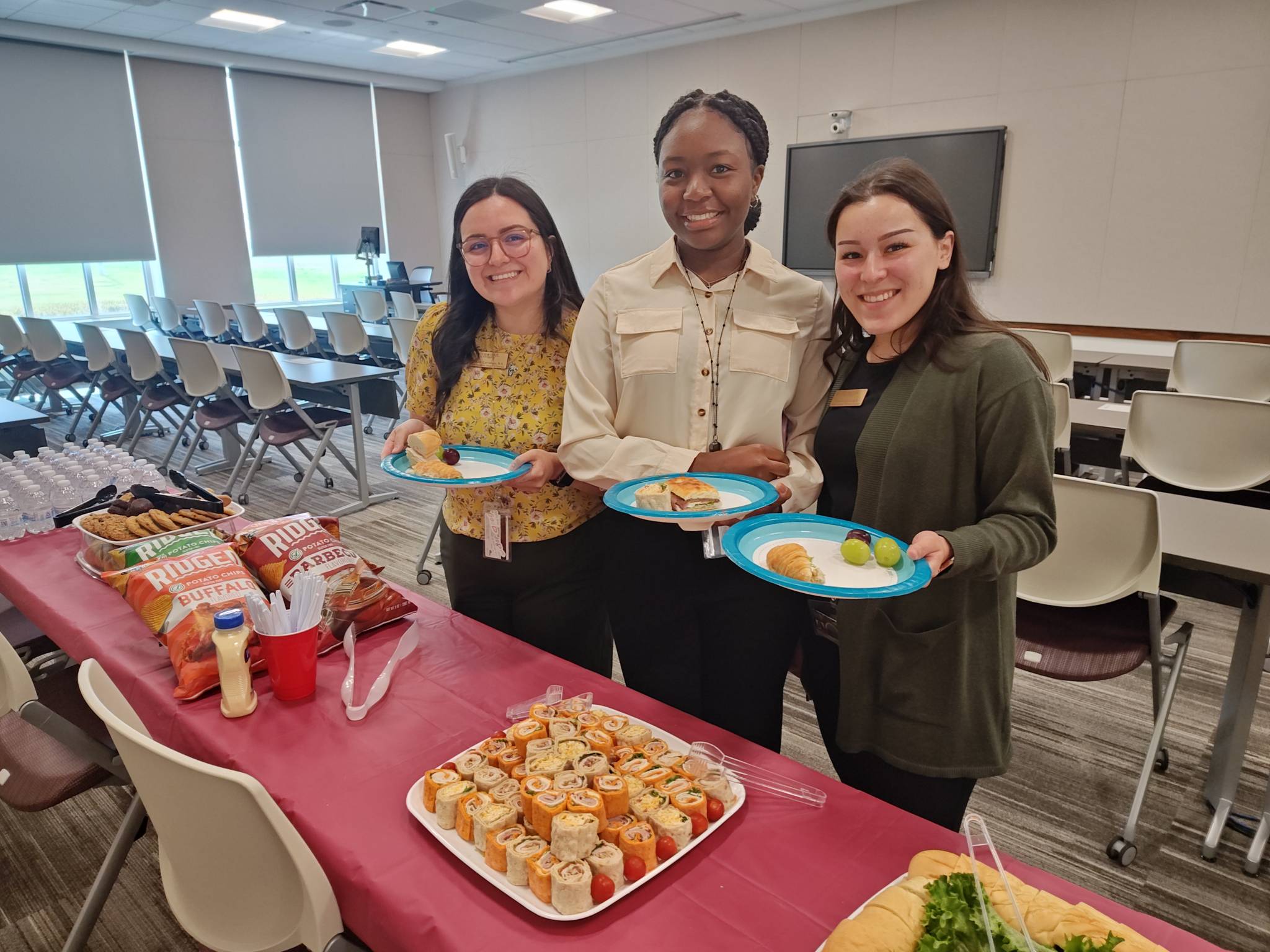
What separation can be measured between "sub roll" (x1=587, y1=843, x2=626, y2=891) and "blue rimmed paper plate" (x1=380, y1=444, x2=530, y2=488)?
74 centimetres

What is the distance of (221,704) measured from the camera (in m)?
1.42

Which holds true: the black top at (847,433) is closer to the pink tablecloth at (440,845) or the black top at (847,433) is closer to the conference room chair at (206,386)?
the pink tablecloth at (440,845)

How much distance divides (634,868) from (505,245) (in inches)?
49.3

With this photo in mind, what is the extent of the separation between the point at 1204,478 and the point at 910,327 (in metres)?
2.72

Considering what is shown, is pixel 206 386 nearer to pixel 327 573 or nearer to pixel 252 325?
pixel 252 325

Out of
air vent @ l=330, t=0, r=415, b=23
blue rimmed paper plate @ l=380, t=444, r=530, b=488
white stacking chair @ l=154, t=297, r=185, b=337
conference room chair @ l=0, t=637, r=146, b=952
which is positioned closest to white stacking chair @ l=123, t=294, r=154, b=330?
white stacking chair @ l=154, t=297, r=185, b=337

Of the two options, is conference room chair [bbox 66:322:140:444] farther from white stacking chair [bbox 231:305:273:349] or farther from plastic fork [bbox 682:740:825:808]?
plastic fork [bbox 682:740:825:808]

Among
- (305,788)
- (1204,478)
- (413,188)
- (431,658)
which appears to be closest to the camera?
(305,788)

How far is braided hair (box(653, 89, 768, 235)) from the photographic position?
1453 millimetres

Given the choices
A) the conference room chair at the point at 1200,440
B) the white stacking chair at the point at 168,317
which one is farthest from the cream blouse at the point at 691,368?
the white stacking chair at the point at 168,317

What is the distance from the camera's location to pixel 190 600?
1.56 m

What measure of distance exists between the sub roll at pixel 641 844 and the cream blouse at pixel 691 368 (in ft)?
2.28

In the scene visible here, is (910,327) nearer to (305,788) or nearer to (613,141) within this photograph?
(305,788)

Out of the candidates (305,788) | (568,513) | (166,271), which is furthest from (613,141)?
(305,788)
